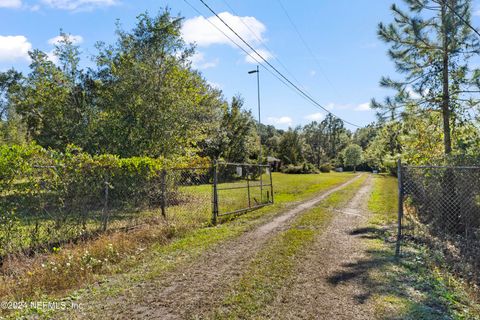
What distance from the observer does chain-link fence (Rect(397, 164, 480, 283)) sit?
235 inches

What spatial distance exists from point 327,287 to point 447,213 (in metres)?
5.26

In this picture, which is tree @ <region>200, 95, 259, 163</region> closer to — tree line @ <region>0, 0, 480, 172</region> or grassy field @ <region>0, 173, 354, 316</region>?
tree line @ <region>0, 0, 480, 172</region>

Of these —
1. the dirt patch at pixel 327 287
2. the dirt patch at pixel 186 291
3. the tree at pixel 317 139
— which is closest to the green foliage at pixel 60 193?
the dirt patch at pixel 186 291

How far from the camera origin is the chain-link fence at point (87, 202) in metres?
5.16

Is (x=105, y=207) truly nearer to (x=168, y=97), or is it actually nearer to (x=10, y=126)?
(x=168, y=97)

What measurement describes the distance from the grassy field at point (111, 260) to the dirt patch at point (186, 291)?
31cm

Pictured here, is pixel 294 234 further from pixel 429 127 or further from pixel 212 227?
pixel 429 127

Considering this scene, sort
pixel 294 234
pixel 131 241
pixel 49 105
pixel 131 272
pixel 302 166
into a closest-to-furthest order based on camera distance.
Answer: pixel 131 272
pixel 131 241
pixel 294 234
pixel 49 105
pixel 302 166

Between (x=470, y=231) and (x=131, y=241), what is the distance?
24.3 ft

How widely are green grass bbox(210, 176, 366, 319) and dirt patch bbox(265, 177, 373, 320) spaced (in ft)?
0.52

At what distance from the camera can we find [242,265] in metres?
5.28

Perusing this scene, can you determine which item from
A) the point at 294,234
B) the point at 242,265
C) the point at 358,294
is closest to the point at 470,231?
the point at 294,234

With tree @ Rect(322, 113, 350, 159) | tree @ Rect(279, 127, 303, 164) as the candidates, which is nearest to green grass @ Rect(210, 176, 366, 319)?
tree @ Rect(279, 127, 303, 164)

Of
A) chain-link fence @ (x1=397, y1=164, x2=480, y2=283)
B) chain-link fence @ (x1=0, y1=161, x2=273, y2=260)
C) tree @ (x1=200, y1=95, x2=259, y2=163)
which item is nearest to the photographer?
chain-link fence @ (x1=0, y1=161, x2=273, y2=260)
